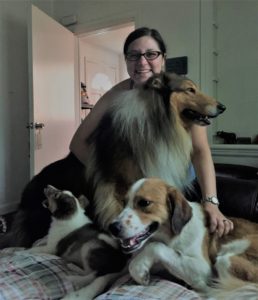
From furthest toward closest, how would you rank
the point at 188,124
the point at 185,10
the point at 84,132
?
1. the point at 185,10
2. the point at 84,132
3. the point at 188,124

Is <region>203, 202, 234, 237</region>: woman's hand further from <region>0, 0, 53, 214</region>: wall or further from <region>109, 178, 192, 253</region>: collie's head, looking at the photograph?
<region>0, 0, 53, 214</region>: wall

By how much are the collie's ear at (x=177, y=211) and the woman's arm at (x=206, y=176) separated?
13cm

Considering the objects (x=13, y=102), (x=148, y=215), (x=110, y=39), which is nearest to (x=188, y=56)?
(x=13, y=102)

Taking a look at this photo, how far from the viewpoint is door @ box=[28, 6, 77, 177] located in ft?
10.7

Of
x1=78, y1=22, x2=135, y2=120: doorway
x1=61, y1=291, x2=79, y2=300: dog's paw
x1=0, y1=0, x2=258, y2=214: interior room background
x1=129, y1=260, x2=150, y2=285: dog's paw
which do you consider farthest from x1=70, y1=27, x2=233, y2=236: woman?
x1=78, y1=22, x2=135, y2=120: doorway

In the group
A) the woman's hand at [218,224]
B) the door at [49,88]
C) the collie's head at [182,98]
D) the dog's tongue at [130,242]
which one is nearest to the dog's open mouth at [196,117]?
the collie's head at [182,98]

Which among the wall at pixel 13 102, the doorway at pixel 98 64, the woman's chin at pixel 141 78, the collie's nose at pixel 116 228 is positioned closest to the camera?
the collie's nose at pixel 116 228

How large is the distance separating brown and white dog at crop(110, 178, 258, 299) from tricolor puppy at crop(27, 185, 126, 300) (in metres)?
0.12

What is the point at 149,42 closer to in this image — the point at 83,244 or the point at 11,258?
the point at 83,244

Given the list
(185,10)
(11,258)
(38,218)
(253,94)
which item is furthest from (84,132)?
(185,10)

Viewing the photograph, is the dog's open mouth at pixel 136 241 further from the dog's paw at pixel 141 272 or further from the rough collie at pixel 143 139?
the rough collie at pixel 143 139

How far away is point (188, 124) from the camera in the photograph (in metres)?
1.35

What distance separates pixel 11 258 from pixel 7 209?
257cm

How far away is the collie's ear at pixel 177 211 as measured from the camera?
99 centimetres
